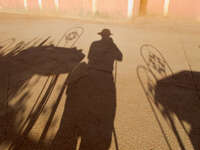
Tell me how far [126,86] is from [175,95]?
47.0 inches

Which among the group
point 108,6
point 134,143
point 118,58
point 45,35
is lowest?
point 134,143

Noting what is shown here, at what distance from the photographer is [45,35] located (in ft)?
27.6

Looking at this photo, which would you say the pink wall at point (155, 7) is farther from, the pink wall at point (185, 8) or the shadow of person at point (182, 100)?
the shadow of person at point (182, 100)

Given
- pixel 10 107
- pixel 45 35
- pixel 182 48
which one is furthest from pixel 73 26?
pixel 10 107

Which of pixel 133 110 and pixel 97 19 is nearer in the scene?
pixel 133 110

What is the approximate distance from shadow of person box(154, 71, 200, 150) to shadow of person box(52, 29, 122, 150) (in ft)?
3.73

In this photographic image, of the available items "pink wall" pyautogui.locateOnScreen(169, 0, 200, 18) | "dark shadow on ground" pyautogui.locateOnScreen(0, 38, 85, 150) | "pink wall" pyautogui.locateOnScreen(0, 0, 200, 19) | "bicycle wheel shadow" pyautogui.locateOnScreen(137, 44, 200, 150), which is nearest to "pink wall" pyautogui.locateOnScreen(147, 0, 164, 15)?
"pink wall" pyautogui.locateOnScreen(0, 0, 200, 19)

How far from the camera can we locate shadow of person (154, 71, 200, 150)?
3521 mm

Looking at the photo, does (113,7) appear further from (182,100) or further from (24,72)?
(182,100)

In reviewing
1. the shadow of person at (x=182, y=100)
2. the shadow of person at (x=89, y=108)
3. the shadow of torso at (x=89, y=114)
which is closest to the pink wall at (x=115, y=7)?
the shadow of person at (x=89, y=108)

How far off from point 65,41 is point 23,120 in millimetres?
4668

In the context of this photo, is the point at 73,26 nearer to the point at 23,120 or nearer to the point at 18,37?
the point at 18,37

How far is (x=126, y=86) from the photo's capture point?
16.1ft

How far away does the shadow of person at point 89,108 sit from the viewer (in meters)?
3.28
